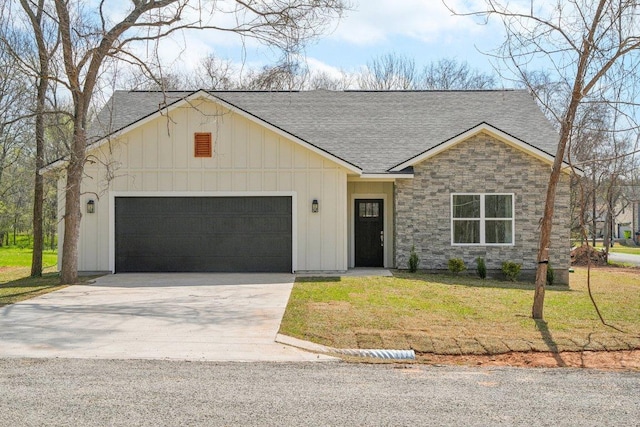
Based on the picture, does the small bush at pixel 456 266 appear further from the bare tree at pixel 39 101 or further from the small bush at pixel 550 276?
the bare tree at pixel 39 101

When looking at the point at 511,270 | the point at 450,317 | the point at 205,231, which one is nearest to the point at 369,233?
the point at 511,270

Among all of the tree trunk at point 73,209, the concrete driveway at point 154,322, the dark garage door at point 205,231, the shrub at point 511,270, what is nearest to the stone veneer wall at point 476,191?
the shrub at point 511,270

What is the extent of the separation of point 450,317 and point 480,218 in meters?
7.06

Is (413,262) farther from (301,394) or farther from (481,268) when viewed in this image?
(301,394)

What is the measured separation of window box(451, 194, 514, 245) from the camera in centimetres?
1623

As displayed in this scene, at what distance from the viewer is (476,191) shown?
16.2 metres

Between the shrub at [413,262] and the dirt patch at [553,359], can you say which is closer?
the dirt patch at [553,359]

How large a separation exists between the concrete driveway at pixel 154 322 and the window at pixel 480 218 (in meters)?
5.28

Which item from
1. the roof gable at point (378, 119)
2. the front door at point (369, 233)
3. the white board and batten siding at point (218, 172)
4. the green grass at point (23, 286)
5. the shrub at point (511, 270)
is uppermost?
the roof gable at point (378, 119)

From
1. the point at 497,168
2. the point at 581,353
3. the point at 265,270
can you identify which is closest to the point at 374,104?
the point at 497,168

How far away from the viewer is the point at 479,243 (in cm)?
1625

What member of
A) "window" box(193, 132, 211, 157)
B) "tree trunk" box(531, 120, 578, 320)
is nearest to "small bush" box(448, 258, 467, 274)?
"tree trunk" box(531, 120, 578, 320)

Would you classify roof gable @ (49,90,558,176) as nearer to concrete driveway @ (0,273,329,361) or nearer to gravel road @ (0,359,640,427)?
concrete driveway @ (0,273,329,361)

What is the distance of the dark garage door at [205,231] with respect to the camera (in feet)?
51.3
